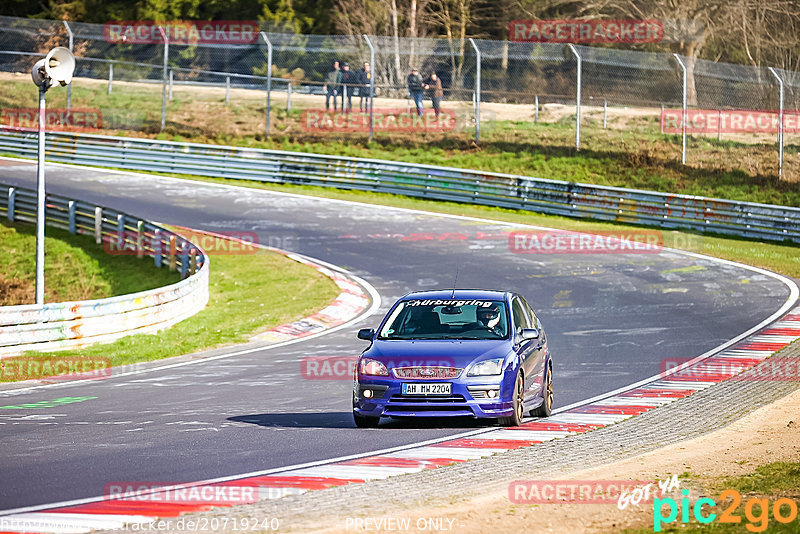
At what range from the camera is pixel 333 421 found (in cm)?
1183

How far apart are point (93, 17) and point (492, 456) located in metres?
59.7

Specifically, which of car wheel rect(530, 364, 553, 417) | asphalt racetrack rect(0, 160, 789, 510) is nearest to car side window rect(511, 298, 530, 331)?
car wheel rect(530, 364, 553, 417)

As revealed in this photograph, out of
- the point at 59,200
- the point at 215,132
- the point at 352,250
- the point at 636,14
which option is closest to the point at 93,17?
the point at 215,132

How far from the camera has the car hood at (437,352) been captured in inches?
432

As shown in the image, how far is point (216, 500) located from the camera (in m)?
8.09

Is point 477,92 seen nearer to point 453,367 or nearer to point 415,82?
point 415,82

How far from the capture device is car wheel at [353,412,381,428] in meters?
11.2

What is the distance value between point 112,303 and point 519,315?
26.6 ft

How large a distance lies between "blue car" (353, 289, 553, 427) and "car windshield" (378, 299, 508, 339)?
10 millimetres

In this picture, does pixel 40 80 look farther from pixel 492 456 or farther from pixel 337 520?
pixel 337 520
